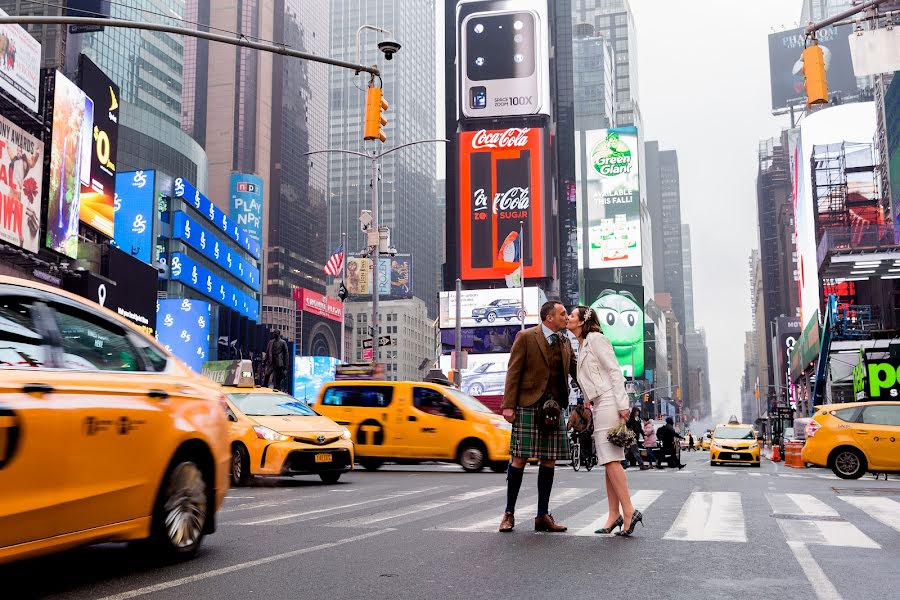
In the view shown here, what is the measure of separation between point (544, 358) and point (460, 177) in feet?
278

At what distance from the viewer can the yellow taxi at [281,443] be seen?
13.0 metres

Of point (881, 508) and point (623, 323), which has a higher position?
point (623, 323)

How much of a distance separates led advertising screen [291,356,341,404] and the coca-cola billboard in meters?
37.8

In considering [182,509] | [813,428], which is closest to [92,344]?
[182,509]

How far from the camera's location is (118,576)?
530 centimetres

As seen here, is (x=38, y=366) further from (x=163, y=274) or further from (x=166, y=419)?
(x=163, y=274)

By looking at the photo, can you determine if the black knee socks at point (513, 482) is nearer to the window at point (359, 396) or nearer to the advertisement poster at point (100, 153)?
the window at point (359, 396)

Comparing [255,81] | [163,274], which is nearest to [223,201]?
[255,81]

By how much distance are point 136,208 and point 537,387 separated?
79.3 metres

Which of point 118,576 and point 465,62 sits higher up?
point 465,62

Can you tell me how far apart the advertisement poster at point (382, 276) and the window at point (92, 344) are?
31.7 metres

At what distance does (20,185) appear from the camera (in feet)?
109

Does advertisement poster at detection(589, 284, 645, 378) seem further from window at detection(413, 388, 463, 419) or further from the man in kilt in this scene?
the man in kilt

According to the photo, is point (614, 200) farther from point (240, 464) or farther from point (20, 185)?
point (240, 464)
